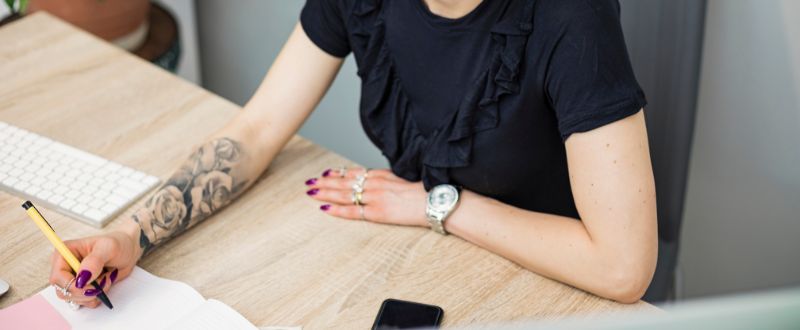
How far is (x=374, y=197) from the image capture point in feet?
4.39

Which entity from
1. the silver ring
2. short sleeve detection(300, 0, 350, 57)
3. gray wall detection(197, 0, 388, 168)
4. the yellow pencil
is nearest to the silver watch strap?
the silver ring

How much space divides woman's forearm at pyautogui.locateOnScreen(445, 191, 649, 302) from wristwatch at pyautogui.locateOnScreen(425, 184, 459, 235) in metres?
0.01

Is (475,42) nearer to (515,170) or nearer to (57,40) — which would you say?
(515,170)

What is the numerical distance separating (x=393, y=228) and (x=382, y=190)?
79mm

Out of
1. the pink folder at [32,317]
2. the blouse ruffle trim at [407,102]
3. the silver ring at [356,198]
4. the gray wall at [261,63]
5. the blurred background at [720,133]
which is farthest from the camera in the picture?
the gray wall at [261,63]

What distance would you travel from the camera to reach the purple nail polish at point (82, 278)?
1118mm

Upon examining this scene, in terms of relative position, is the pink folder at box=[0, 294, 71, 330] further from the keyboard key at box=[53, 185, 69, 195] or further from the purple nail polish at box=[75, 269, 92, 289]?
the keyboard key at box=[53, 185, 69, 195]

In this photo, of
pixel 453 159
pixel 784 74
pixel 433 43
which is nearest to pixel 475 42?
pixel 433 43

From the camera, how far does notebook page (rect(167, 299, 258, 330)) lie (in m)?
1.11

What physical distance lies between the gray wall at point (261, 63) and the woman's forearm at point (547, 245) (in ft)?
3.86

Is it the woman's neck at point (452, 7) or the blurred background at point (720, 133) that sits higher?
the woman's neck at point (452, 7)

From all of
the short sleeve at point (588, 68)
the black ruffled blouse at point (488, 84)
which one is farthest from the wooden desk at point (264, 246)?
the short sleeve at point (588, 68)

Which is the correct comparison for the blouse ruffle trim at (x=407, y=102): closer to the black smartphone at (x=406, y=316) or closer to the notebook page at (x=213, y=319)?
the black smartphone at (x=406, y=316)

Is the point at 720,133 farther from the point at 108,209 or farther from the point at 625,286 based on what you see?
the point at 108,209
